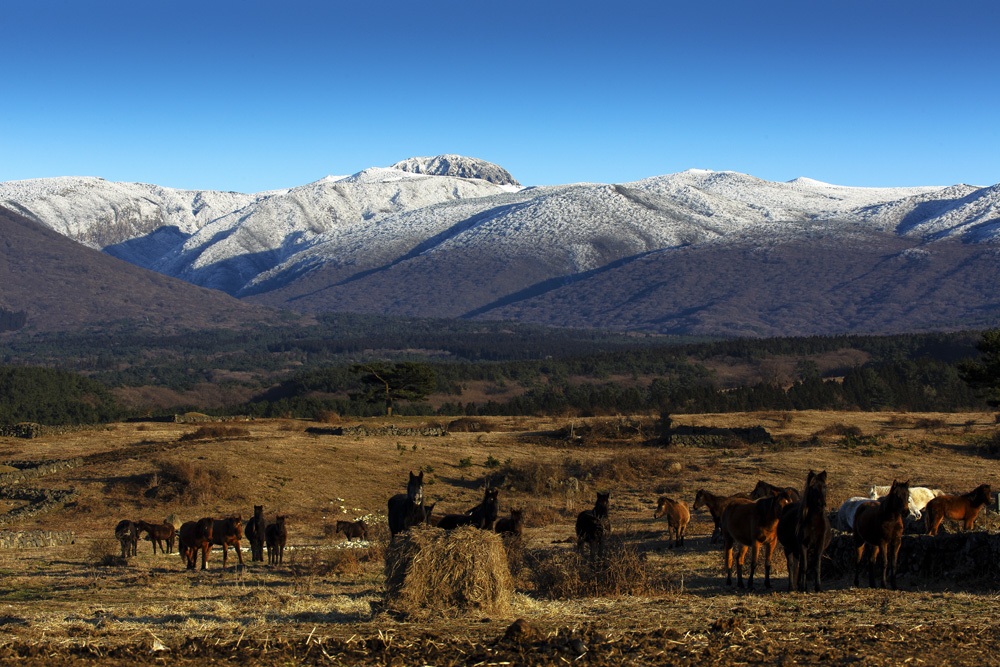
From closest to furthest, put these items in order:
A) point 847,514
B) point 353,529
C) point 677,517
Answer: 1. point 847,514
2. point 677,517
3. point 353,529

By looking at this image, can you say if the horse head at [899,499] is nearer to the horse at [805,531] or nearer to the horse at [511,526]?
the horse at [805,531]

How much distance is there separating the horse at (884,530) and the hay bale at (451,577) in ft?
18.6

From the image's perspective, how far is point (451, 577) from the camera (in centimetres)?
1173

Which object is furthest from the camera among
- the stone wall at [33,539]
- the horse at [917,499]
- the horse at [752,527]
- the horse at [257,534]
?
the stone wall at [33,539]

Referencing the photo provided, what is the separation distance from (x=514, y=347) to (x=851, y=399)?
12057 cm

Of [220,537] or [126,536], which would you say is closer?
[220,537]

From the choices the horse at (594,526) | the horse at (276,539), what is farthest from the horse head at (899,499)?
the horse at (276,539)

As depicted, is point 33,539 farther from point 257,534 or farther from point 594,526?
point 594,526

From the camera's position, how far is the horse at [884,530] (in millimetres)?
13320

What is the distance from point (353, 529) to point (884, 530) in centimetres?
1417

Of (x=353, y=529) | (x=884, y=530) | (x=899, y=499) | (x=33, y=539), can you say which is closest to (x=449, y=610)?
(x=884, y=530)

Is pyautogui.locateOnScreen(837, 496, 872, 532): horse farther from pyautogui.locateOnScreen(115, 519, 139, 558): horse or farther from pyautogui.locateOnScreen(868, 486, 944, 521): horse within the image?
pyautogui.locateOnScreen(115, 519, 139, 558): horse

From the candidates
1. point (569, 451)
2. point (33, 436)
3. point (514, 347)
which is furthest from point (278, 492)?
point (514, 347)

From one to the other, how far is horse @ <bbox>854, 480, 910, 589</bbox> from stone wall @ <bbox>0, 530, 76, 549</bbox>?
18636 millimetres
